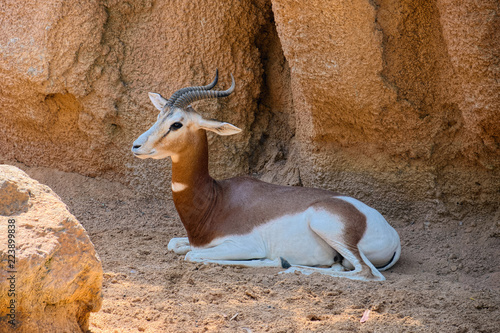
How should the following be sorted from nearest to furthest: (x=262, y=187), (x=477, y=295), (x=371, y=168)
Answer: (x=477, y=295) < (x=262, y=187) < (x=371, y=168)

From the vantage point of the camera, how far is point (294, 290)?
4.30 m

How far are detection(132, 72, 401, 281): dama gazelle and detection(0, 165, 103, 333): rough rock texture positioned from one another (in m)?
2.17

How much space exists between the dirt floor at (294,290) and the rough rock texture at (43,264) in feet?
1.34

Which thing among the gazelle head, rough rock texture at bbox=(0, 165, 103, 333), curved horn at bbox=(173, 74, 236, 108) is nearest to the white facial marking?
the gazelle head

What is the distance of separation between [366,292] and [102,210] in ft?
11.8

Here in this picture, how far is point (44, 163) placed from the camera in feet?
24.0

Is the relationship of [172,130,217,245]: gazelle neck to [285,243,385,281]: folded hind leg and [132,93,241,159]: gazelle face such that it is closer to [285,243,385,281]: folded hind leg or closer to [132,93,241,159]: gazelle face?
[132,93,241,159]: gazelle face

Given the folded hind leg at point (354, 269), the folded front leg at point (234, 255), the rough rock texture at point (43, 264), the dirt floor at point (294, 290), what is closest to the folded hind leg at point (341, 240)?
the folded hind leg at point (354, 269)

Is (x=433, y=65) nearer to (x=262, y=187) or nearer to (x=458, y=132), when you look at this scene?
(x=458, y=132)

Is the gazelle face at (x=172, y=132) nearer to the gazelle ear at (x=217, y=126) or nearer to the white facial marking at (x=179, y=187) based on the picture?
the gazelle ear at (x=217, y=126)

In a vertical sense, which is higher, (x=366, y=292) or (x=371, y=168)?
(x=371, y=168)

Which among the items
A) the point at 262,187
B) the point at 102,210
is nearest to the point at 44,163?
the point at 102,210

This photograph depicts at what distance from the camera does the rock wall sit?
538 cm


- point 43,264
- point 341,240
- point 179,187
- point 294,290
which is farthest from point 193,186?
point 43,264
